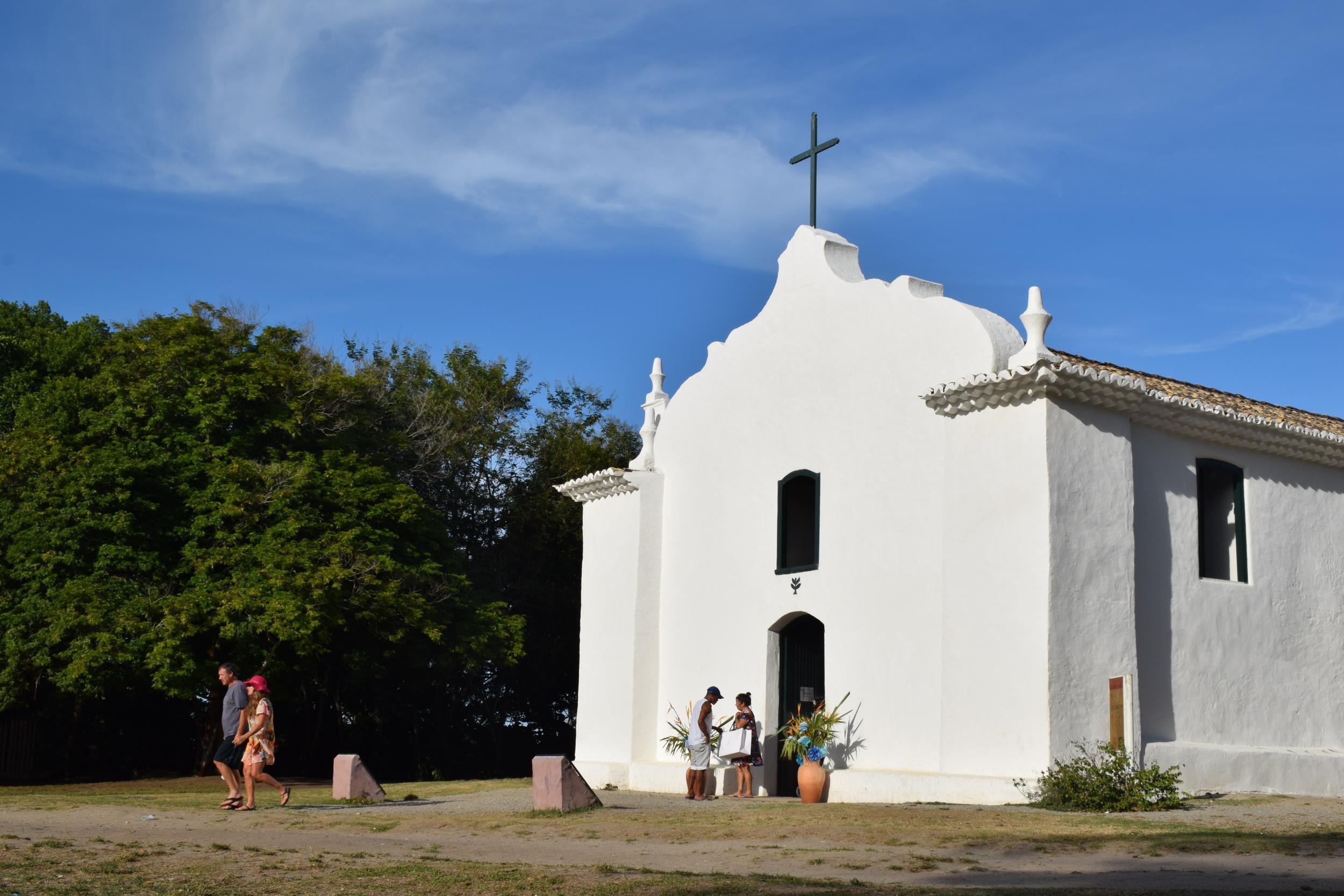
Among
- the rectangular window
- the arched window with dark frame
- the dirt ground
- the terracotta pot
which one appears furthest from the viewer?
the arched window with dark frame

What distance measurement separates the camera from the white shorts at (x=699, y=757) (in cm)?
→ 1667

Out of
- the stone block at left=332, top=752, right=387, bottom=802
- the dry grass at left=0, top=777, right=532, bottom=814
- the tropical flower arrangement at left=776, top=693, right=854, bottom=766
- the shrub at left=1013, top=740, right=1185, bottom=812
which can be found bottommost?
the dry grass at left=0, top=777, right=532, bottom=814

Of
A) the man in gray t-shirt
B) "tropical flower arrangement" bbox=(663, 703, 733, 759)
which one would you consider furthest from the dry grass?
"tropical flower arrangement" bbox=(663, 703, 733, 759)

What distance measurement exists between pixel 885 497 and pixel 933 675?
223cm

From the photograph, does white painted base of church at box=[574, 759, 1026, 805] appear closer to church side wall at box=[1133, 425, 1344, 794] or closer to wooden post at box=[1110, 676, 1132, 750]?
wooden post at box=[1110, 676, 1132, 750]

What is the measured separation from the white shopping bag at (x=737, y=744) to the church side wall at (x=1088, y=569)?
12.8ft

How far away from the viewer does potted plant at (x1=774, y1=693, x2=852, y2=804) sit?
51.3ft

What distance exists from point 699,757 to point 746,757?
61cm

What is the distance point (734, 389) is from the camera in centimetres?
1925

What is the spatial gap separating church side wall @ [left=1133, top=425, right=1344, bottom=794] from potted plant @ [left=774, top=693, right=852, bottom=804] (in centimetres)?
360

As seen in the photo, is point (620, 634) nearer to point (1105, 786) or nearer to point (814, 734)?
point (814, 734)

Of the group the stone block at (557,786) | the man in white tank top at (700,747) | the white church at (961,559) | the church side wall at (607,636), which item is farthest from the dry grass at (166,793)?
the man in white tank top at (700,747)

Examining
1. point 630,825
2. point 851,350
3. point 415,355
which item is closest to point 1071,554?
point 851,350

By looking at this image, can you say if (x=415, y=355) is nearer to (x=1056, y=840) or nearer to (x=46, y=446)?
(x=46, y=446)
